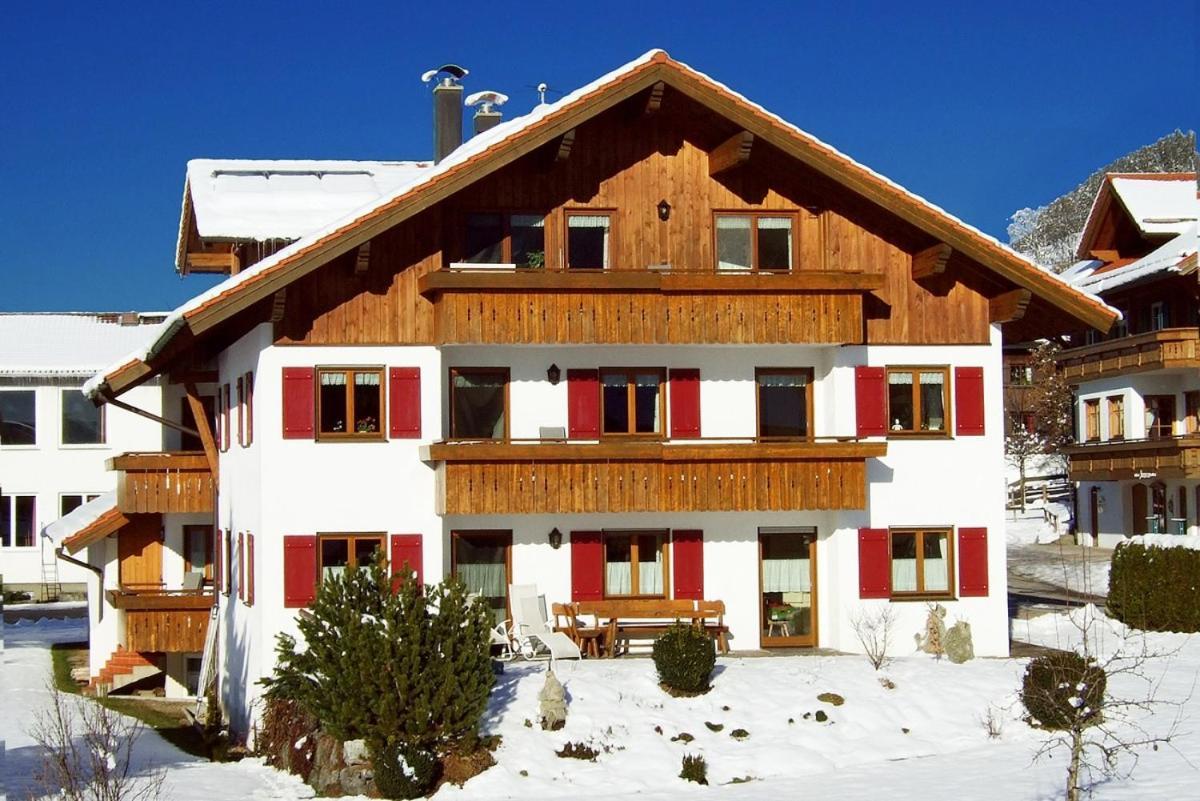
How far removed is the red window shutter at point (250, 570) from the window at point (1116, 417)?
31836 millimetres

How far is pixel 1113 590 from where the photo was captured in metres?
29.9

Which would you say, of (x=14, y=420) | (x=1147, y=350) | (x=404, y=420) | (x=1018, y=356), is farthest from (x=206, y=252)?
(x=1018, y=356)

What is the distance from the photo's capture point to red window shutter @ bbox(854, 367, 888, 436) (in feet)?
85.9

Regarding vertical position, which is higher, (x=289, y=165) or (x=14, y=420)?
(x=289, y=165)

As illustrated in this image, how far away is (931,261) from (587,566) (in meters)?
7.36

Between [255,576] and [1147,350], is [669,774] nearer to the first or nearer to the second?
[255,576]

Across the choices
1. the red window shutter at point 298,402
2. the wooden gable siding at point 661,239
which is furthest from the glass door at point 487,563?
the wooden gable siding at point 661,239

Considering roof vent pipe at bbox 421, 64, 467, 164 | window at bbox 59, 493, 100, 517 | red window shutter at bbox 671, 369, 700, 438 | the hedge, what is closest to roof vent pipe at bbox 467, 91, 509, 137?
roof vent pipe at bbox 421, 64, 467, 164

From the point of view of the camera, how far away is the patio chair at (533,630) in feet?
79.0

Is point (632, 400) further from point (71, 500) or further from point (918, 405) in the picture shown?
point (71, 500)

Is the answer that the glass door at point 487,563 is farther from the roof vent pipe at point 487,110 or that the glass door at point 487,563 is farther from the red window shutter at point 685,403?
the roof vent pipe at point 487,110

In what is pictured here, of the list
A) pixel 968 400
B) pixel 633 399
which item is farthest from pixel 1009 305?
pixel 633 399

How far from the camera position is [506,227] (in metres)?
25.6

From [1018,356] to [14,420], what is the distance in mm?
41704
